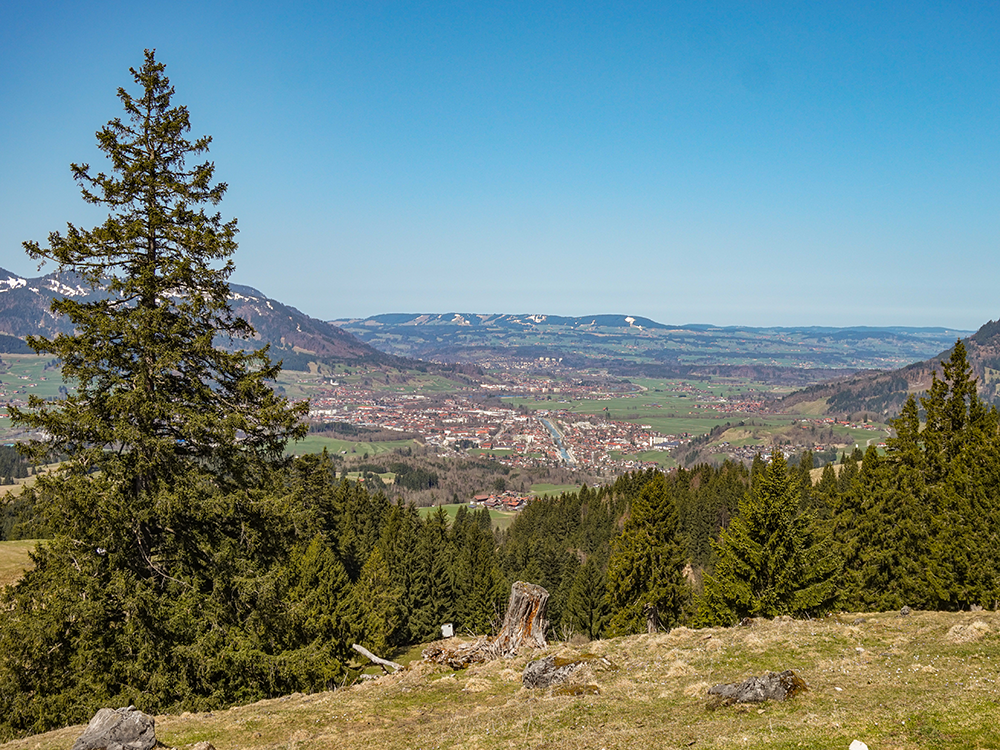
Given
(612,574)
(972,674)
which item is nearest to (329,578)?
(612,574)

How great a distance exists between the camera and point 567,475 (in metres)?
186

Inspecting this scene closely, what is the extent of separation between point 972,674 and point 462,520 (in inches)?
2922

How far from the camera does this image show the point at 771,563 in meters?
25.6

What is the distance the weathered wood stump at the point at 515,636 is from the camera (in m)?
19.7

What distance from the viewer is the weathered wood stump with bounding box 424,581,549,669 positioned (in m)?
19.7

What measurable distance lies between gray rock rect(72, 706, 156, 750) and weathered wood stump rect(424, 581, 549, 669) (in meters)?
10.6

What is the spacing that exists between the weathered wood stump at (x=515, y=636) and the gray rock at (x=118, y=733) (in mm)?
10601

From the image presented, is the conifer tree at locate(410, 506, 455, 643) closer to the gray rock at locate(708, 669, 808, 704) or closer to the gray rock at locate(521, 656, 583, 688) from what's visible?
the gray rock at locate(521, 656, 583, 688)

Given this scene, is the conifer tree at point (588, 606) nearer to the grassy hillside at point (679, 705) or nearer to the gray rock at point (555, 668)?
the grassy hillside at point (679, 705)

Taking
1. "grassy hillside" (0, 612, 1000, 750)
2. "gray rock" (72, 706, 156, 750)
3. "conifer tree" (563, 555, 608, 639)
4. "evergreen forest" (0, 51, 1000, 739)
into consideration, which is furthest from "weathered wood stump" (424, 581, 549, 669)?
"conifer tree" (563, 555, 608, 639)

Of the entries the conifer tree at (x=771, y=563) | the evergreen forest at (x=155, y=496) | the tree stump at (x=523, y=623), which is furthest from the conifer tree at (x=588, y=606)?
the evergreen forest at (x=155, y=496)

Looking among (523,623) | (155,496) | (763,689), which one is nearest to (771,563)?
(523,623)

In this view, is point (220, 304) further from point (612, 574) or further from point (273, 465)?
point (612, 574)

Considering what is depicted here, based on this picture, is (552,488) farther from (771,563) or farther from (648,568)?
(771,563)
